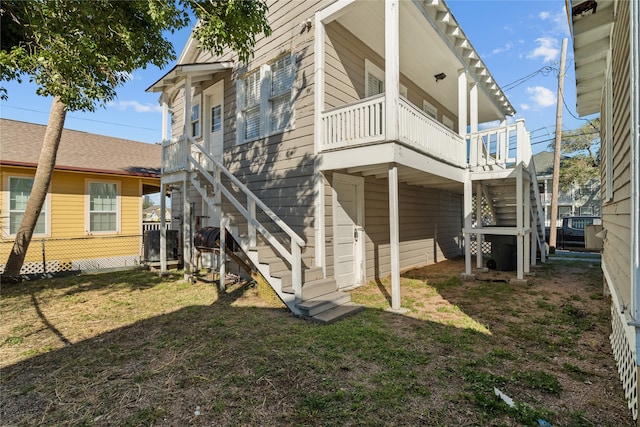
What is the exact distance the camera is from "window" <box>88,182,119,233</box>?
1095 centimetres

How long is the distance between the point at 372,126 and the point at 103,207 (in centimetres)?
1047

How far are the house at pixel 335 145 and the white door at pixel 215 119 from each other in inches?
1.7

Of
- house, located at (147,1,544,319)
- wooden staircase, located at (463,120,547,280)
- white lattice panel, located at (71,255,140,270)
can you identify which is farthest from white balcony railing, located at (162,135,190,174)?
wooden staircase, located at (463,120,547,280)

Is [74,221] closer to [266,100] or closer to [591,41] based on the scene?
[266,100]

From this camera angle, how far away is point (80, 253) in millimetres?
10344

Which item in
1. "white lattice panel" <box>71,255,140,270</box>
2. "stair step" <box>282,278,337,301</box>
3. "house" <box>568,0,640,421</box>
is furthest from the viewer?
"white lattice panel" <box>71,255,140,270</box>

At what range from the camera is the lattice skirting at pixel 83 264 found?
956cm

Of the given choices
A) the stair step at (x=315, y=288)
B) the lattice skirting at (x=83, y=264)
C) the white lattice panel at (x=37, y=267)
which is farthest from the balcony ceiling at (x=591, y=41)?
the white lattice panel at (x=37, y=267)

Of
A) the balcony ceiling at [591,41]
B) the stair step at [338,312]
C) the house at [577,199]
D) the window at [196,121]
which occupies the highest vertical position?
the window at [196,121]

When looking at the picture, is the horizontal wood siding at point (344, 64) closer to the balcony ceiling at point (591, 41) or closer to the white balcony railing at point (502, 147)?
the white balcony railing at point (502, 147)

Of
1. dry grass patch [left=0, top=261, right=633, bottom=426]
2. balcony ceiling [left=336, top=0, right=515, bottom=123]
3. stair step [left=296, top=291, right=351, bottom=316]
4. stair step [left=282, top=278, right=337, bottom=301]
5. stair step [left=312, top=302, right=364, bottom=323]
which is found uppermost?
balcony ceiling [left=336, top=0, right=515, bottom=123]

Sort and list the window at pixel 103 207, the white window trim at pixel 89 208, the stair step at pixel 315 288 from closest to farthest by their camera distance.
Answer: the stair step at pixel 315 288, the white window trim at pixel 89 208, the window at pixel 103 207

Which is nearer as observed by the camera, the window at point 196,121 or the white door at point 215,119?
the white door at point 215,119

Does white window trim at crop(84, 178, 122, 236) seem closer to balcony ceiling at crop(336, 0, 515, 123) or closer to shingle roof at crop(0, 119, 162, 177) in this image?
shingle roof at crop(0, 119, 162, 177)
